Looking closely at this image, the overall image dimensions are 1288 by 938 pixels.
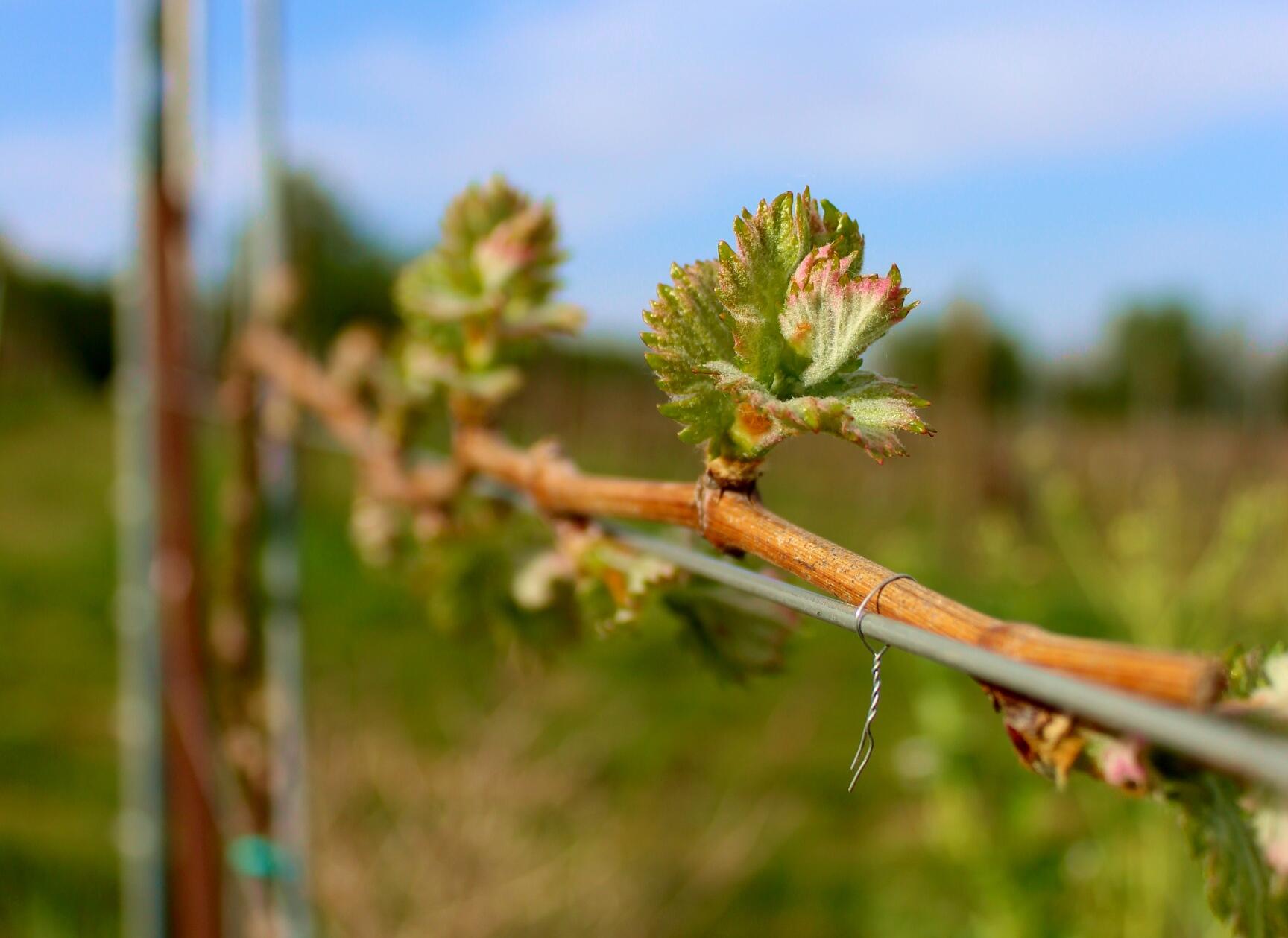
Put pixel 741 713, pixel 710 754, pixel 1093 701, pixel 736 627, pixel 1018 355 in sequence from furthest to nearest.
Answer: pixel 1018 355, pixel 741 713, pixel 710 754, pixel 736 627, pixel 1093 701

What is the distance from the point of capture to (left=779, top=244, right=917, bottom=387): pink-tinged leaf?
19cm

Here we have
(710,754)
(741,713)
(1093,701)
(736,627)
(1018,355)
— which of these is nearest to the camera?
(1093,701)

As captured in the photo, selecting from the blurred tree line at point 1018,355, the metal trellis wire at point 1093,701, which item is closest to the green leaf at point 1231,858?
the metal trellis wire at point 1093,701

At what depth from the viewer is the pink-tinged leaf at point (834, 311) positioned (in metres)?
0.19

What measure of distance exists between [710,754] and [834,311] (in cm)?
223

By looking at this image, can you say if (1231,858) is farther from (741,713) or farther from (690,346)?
(741,713)

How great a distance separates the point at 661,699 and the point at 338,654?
2.42 ft

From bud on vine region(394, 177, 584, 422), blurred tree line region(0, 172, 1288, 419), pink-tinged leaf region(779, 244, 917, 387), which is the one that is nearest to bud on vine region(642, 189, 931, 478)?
pink-tinged leaf region(779, 244, 917, 387)

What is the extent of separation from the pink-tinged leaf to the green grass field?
0.04 meters

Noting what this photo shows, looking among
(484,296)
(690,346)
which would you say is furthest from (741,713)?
(690,346)

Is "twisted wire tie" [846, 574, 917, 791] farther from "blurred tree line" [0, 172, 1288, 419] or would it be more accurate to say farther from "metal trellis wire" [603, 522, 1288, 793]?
"blurred tree line" [0, 172, 1288, 419]

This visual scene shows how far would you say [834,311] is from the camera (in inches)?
7.5

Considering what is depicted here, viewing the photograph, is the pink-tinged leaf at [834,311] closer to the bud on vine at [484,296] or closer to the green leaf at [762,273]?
the green leaf at [762,273]

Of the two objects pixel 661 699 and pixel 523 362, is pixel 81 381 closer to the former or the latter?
pixel 661 699
